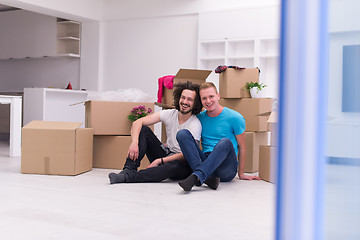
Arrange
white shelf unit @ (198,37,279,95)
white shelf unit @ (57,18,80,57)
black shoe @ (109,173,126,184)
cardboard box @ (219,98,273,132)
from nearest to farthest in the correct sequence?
black shoe @ (109,173,126,184), cardboard box @ (219,98,273,132), white shelf unit @ (198,37,279,95), white shelf unit @ (57,18,80,57)

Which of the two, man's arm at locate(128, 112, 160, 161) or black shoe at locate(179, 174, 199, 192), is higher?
man's arm at locate(128, 112, 160, 161)

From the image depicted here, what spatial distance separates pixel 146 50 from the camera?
6.91 meters

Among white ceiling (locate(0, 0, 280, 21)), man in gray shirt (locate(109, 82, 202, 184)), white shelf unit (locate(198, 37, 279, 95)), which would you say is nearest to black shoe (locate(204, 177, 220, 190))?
man in gray shirt (locate(109, 82, 202, 184))

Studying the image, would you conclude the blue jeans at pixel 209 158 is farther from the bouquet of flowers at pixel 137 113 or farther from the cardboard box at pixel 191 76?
the cardboard box at pixel 191 76

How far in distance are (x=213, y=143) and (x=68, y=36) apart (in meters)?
5.15

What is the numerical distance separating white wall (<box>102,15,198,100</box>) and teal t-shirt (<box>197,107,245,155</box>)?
3.39 meters

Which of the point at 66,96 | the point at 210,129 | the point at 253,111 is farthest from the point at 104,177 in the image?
the point at 66,96

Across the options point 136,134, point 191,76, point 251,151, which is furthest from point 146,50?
point 136,134

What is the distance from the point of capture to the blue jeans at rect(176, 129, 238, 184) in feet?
8.78

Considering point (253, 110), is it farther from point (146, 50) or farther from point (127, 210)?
point (146, 50)

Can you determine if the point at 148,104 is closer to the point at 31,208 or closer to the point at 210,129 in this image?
the point at 210,129

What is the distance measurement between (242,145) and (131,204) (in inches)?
42.7

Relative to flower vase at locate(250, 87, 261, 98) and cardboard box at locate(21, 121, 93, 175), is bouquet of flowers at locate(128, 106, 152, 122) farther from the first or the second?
flower vase at locate(250, 87, 261, 98)

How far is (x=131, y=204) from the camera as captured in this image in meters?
2.33
